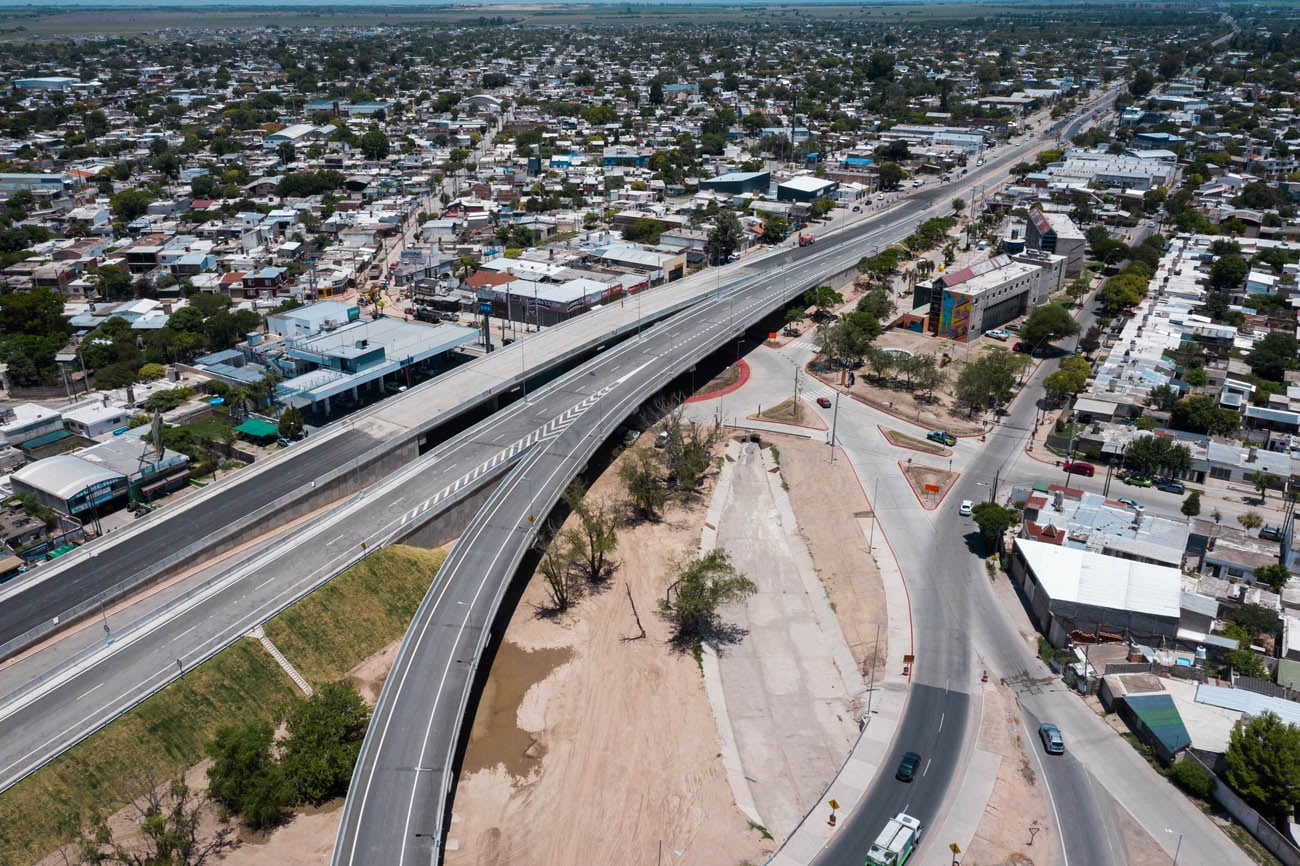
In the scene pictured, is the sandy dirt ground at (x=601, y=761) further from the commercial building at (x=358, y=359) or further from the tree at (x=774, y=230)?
the tree at (x=774, y=230)

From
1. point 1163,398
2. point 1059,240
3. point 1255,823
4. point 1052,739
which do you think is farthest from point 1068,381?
point 1255,823

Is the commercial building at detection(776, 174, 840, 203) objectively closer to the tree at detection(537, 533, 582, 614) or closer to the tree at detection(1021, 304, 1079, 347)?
the tree at detection(1021, 304, 1079, 347)

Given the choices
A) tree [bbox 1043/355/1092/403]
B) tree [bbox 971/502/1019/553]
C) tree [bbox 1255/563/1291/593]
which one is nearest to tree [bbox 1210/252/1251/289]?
tree [bbox 1043/355/1092/403]

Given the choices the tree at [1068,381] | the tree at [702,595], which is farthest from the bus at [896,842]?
the tree at [1068,381]

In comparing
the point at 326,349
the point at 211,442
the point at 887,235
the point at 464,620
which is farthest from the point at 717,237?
the point at 464,620

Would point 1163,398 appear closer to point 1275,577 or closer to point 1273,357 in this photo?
point 1273,357

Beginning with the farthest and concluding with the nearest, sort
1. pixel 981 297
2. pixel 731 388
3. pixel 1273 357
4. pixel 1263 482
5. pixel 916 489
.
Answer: pixel 981 297
pixel 731 388
pixel 1273 357
pixel 916 489
pixel 1263 482
